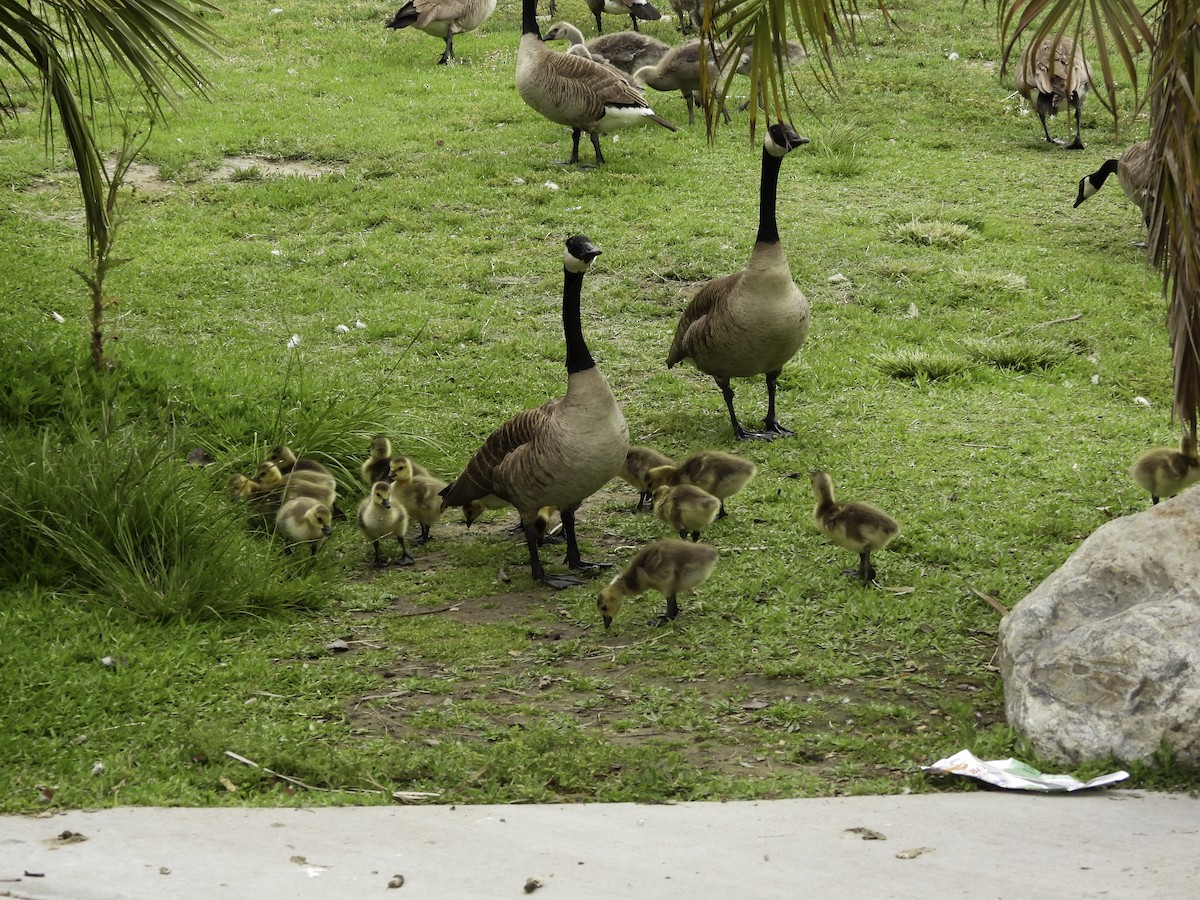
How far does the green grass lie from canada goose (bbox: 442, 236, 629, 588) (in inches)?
20.6

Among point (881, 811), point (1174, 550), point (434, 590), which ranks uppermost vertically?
point (1174, 550)

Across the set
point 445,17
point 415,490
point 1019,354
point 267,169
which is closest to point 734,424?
point 415,490

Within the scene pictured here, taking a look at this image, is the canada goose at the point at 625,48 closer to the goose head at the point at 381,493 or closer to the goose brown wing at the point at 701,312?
the goose brown wing at the point at 701,312

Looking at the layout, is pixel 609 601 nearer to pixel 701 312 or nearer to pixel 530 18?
pixel 701 312

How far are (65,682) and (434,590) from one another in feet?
6.92

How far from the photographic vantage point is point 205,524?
6.86m

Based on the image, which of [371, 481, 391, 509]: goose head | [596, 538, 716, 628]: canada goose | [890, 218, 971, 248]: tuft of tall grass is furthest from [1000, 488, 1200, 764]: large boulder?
[890, 218, 971, 248]: tuft of tall grass

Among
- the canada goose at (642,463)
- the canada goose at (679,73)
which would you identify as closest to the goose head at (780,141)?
the canada goose at (642,463)

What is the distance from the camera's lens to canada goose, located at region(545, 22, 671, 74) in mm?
18109

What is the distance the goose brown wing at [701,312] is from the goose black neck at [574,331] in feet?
5.35

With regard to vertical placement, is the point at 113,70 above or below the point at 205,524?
above

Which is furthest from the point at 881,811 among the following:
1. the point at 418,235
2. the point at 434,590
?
the point at 418,235

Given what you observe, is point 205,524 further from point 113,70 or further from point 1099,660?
point 113,70

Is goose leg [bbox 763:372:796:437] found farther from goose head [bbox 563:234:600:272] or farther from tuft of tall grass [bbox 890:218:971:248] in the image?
tuft of tall grass [bbox 890:218:971:248]
